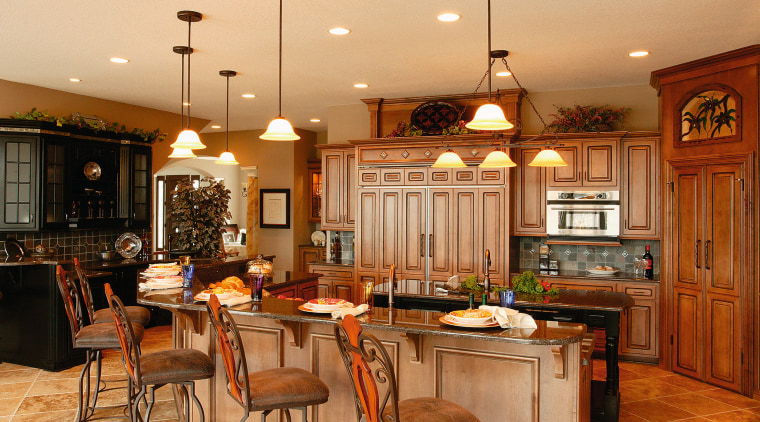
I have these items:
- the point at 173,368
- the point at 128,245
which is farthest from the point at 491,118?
the point at 128,245

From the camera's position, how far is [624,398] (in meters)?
4.94

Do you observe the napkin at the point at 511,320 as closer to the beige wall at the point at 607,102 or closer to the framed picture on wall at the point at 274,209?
the beige wall at the point at 607,102

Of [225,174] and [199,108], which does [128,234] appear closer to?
[199,108]

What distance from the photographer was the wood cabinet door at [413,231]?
6.79m

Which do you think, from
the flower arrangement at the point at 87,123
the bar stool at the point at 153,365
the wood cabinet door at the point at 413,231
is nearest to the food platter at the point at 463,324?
the bar stool at the point at 153,365

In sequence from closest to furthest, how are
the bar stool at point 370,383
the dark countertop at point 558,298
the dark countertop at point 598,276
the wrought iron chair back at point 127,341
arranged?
the bar stool at point 370,383, the wrought iron chair back at point 127,341, the dark countertop at point 558,298, the dark countertop at point 598,276

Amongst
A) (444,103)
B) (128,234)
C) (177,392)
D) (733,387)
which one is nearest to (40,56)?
(128,234)

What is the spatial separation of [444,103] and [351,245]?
7.59 ft

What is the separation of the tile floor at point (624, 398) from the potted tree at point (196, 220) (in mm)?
2007

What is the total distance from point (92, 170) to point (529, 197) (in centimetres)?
500

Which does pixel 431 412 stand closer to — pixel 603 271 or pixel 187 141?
pixel 187 141

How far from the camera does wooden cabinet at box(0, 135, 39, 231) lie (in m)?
6.15

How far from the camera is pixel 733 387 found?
16.8ft

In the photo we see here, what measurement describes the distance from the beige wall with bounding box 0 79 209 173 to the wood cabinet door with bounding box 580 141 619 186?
5.47 m
